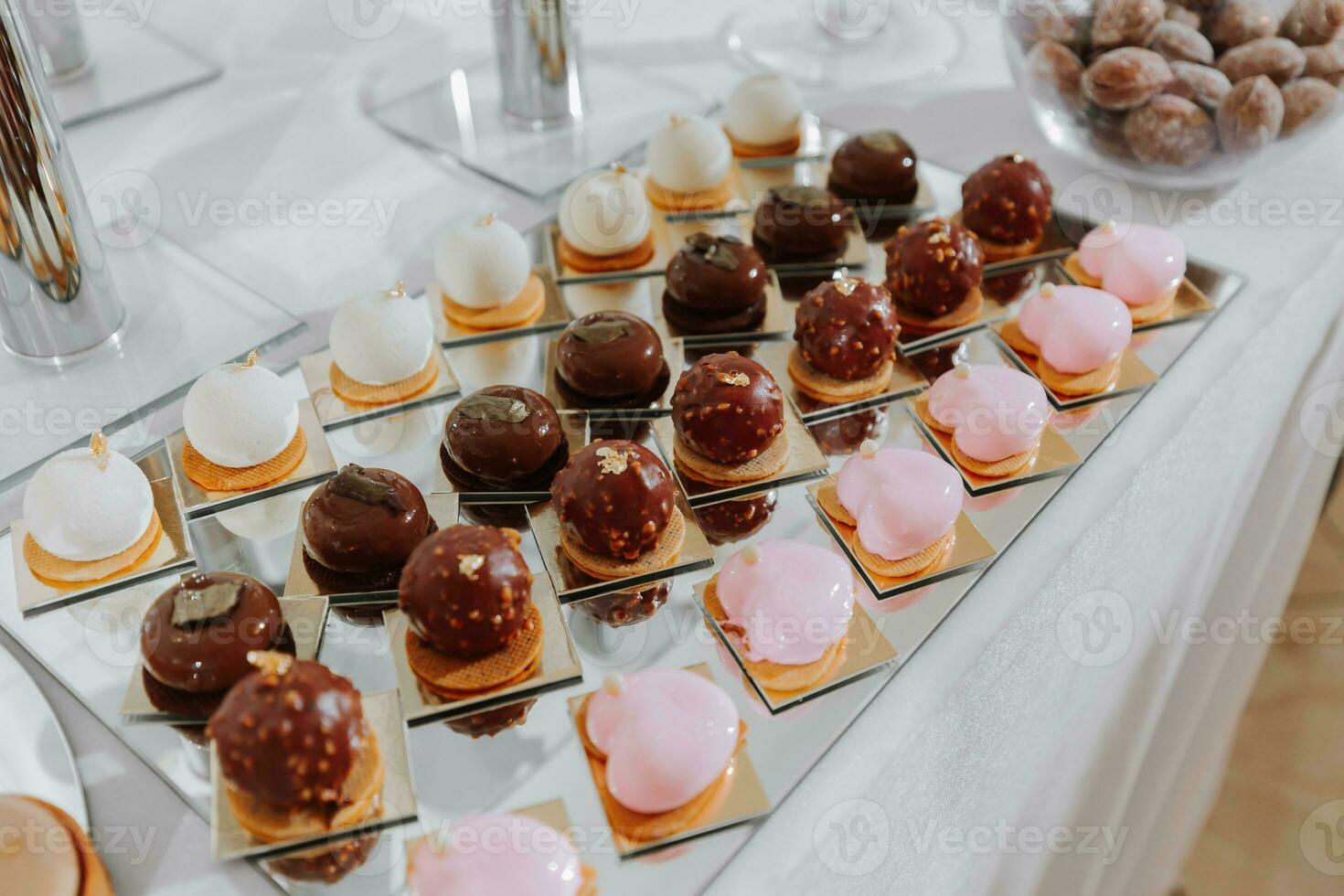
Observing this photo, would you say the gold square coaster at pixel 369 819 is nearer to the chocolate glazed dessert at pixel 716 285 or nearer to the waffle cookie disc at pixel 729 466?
the waffle cookie disc at pixel 729 466

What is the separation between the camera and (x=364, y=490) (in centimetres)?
59

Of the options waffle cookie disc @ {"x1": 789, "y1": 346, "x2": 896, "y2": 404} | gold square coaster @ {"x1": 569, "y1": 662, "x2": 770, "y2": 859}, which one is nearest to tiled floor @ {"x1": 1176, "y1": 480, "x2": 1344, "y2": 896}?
waffle cookie disc @ {"x1": 789, "y1": 346, "x2": 896, "y2": 404}

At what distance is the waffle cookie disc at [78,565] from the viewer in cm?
61

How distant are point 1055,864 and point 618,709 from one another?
1.39 ft

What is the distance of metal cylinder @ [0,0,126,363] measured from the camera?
67cm

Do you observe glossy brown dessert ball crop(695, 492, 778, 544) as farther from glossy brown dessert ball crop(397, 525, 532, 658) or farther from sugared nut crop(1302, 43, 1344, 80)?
sugared nut crop(1302, 43, 1344, 80)

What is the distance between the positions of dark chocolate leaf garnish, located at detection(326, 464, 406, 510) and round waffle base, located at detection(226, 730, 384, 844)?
129 millimetres

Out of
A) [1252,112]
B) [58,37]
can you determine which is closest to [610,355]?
[1252,112]

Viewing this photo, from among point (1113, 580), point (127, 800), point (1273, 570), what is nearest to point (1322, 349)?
point (1273, 570)

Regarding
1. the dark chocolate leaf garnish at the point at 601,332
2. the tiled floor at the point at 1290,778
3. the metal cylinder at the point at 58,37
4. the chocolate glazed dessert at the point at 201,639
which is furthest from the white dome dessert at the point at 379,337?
the tiled floor at the point at 1290,778

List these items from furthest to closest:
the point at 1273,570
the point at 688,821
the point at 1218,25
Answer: the point at 1273,570 → the point at 1218,25 → the point at 688,821

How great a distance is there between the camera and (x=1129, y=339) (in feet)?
2.55

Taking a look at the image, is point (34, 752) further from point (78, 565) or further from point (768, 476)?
point (768, 476)

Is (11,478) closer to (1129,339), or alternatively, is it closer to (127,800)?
(127,800)
